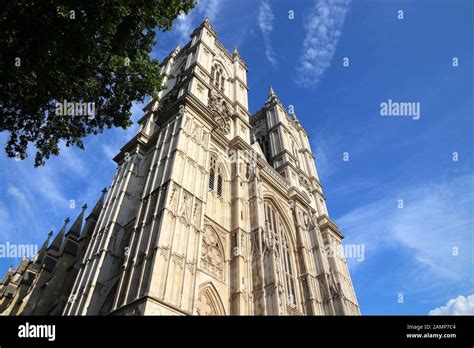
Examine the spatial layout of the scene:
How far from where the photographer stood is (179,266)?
40.0 ft

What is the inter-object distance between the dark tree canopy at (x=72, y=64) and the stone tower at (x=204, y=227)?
6.16 feet

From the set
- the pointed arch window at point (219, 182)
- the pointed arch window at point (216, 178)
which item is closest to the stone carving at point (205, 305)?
the pointed arch window at point (216, 178)

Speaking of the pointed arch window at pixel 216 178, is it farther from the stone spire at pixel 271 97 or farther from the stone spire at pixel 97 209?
the stone spire at pixel 271 97

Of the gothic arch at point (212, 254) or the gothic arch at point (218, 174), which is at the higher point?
the gothic arch at point (218, 174)

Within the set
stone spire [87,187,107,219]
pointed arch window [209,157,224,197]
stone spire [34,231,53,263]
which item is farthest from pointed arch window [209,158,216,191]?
stone spire [34,231,53,263]

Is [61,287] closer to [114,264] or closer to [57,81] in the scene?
[114,264]

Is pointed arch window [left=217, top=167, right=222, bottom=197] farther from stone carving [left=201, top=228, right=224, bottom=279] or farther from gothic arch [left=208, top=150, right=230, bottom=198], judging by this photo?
stone carving [left=201, top=228, right=224, bottom=279]

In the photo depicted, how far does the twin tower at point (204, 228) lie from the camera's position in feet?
40.6

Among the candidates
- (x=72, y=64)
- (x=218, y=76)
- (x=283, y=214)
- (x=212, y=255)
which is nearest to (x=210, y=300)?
(x=212, y=255)

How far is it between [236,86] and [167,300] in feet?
75.7

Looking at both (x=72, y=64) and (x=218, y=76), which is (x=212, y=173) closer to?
(x=72, y=64)

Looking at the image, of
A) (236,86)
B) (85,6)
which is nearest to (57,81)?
(85,6)

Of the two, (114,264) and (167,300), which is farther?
(114,264)
